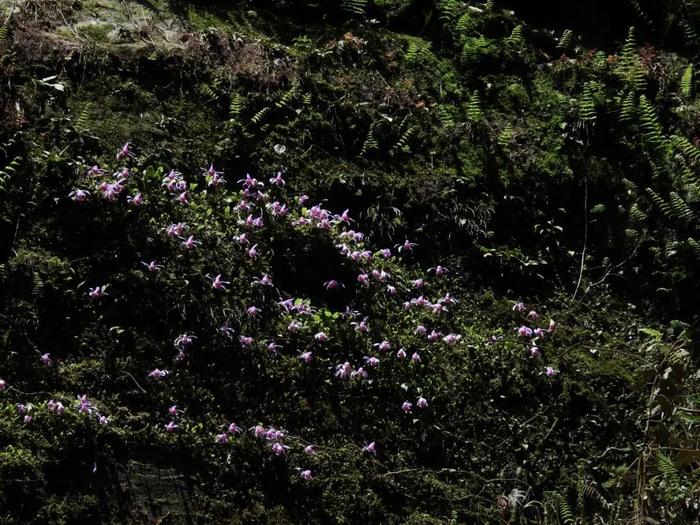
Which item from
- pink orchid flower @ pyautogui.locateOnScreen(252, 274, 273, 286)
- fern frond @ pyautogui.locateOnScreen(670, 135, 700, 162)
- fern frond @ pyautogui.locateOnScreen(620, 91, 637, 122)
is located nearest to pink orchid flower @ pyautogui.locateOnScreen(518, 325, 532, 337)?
pink orchid flower @ pyautogui.locateOnScreen(252, 274, 273, 286)

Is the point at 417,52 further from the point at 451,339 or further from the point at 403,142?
the point at 451,339

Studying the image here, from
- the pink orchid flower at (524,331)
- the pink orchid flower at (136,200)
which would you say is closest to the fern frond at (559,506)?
the pink orchid flower at (524,331)

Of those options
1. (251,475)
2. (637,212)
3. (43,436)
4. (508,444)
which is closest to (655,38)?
(637,212)

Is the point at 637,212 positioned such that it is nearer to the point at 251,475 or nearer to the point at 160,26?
the point at 251,475

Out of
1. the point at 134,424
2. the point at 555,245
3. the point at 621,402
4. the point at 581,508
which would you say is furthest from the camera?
the point at 555,245

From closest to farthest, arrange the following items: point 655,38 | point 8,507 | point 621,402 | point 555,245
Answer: point 8,507 < point 621,402 < point 555,245 < point 655,38

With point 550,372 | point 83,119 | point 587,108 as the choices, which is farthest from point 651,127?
point 83,119

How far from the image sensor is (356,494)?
18.6 ft

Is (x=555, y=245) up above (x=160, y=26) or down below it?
below

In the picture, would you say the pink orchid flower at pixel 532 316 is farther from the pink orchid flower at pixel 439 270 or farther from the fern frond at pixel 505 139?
the fern frond at pixel 505 139

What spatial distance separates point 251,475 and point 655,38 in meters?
6.75

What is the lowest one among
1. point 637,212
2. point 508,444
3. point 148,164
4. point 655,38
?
point 508,444

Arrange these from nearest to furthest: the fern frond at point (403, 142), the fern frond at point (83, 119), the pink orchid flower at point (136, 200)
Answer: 1. the pink orchid flower at point (136, 200)
2. the fern frond at point (83, 119)
3. the fern frond at point (403, 142)

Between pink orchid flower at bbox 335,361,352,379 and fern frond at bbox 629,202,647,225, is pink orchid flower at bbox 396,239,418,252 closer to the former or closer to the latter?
pink orchid flower at bbox 335,361,352,379
